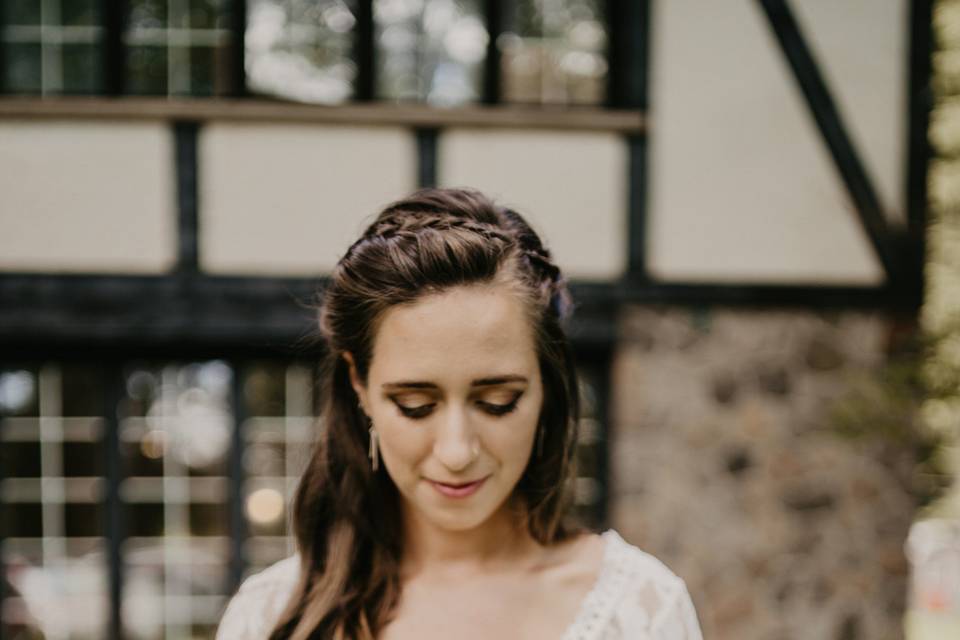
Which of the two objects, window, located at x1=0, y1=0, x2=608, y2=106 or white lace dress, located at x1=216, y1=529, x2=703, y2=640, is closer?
white lace dress, located at x1=216, y1=529, x2=703, y2=640

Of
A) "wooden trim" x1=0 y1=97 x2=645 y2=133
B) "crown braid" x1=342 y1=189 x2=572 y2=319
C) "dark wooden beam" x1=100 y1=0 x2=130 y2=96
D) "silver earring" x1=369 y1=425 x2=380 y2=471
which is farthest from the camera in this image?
"dark wooden beam" x1=100 y1=0 x2=130 y2=96

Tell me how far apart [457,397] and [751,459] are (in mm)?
2993

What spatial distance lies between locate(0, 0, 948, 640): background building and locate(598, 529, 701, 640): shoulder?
2.27 meters

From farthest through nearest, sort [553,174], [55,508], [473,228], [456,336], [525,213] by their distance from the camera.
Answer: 1. [55,508]
2. [553,174]
3. [525,213]
4. [473,228]
5. [456,336]

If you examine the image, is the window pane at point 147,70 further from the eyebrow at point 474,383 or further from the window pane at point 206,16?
the eyebrow at point 474,383

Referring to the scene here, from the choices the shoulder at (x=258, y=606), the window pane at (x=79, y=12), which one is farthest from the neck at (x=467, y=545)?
the window pane at (x=79, y=12)

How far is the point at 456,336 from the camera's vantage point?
1050 mm

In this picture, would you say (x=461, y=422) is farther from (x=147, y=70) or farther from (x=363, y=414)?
(x=147, y=70)

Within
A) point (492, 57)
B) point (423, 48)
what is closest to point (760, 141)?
point (492, 57)

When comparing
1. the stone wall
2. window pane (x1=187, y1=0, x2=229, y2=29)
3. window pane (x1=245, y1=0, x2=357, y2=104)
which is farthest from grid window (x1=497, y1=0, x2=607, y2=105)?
window pane (x1=187, y1=0, x2=229, y2=29)

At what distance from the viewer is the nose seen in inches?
41.3

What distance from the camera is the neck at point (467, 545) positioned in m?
1.32

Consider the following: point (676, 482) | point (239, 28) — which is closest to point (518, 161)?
point (239, 28)

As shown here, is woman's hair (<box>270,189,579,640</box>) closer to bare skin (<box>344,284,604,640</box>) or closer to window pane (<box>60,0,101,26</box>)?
bare skin (<box>344,284,604,640</box>)
